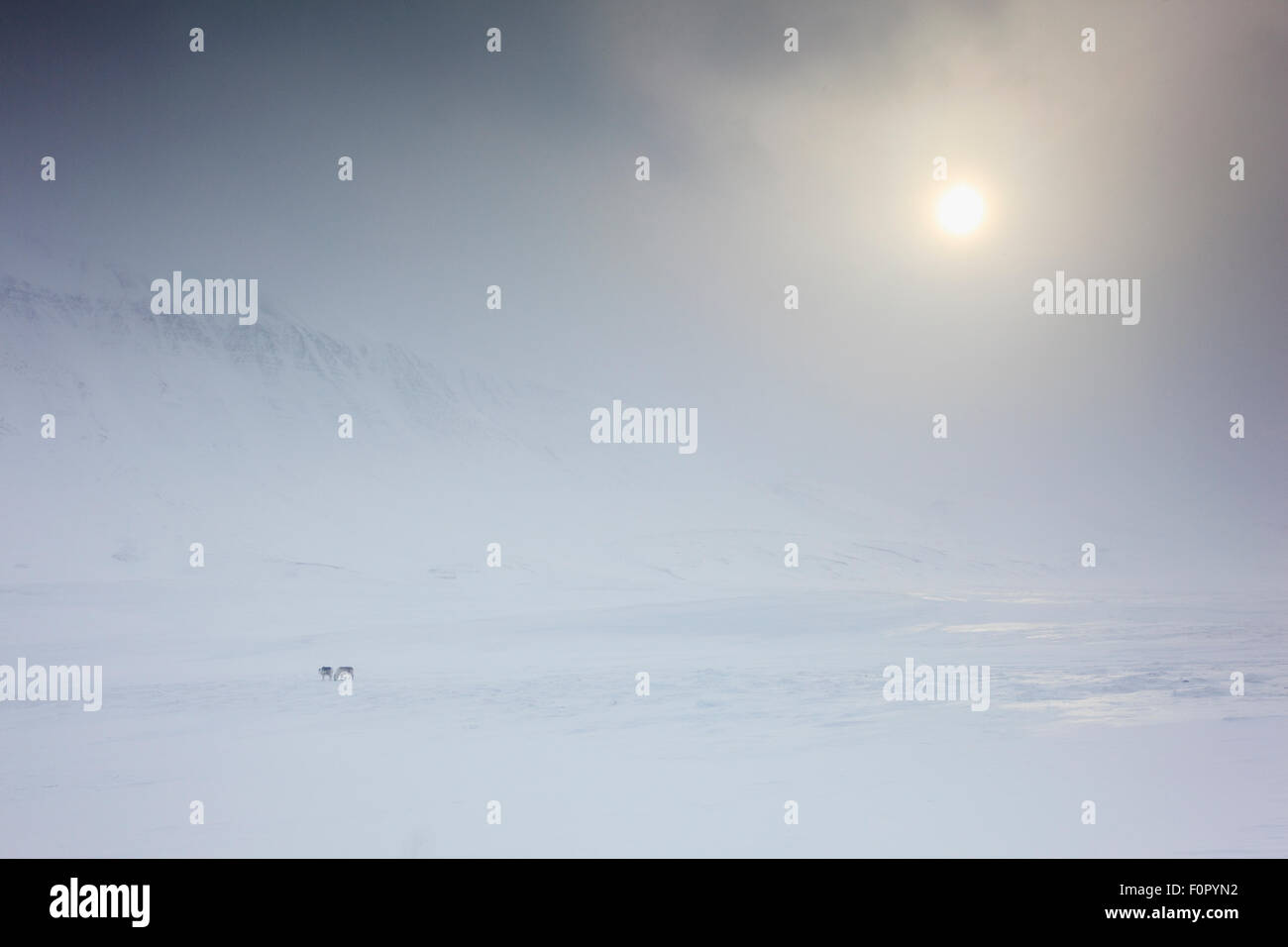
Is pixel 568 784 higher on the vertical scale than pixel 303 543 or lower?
lower

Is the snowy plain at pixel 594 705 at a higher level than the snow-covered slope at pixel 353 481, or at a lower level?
lower

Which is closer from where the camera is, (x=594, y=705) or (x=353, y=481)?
(x=594, y=705)

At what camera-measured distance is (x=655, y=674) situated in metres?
11.7

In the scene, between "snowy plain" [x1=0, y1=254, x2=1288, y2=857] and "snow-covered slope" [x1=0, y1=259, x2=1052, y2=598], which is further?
"snow-covered slope" [x1=0, y1=259, x2=1052, y2=598]

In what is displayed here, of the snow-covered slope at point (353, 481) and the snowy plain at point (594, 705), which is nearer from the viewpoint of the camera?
the snowy plain at point (594, 705)

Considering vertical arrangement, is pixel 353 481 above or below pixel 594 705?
above

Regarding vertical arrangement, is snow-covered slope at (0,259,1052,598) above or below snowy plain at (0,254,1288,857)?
above

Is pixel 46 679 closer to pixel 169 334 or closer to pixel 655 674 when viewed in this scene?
pixel 655 674

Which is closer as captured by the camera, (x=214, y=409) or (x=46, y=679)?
(x=46, y=679)

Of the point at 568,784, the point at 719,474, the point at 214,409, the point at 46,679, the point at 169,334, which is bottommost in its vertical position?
the point at 568,784
